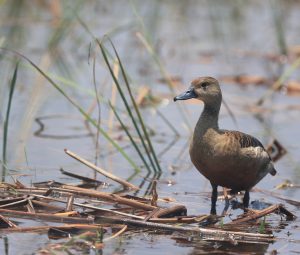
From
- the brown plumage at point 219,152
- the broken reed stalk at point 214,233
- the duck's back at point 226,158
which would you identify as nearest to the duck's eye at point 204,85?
the brown plumage at point 219,152

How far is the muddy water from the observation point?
6898 millimetres

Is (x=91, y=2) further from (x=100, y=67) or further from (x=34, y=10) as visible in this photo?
(x=100, y=67)

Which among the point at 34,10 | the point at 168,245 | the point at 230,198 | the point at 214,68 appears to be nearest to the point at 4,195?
the point at 168,245

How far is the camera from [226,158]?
6.54 m

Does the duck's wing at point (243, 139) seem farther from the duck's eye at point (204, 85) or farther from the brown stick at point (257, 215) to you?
the brown stick at point (257, 215)

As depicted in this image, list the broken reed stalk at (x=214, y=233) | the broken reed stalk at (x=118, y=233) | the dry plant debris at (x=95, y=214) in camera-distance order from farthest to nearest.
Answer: the broken reed stalk at (x=214, y=233), the dry plant debris at (x=95, y=214), the broken reed stalk at (x=118, y=233)

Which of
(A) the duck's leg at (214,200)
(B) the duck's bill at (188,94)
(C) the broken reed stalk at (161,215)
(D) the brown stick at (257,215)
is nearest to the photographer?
(C) the broken reed stalk at (161,215)

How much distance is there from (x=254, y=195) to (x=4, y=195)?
213 centimetres

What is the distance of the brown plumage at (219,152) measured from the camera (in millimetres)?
6523

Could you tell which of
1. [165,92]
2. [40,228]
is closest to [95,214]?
[40,228]

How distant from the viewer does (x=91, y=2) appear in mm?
15328

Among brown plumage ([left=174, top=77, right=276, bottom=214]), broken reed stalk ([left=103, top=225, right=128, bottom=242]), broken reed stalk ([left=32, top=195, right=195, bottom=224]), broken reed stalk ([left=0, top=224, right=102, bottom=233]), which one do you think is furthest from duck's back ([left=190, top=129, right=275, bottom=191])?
broken reed stalk ([left=0, top=224, right=102, bottom=233])

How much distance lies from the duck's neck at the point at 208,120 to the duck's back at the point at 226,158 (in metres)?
0.04

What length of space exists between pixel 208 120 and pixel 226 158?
36 cm
